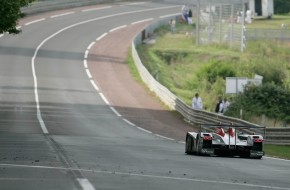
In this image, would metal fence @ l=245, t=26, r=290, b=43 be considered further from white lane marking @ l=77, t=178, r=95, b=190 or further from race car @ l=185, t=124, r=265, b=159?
white lane marking @ l=77, t=178, r=95, b=190

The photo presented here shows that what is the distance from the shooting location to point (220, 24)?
72.1 metres

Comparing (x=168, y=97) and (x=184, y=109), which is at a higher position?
(x=184, y=109)

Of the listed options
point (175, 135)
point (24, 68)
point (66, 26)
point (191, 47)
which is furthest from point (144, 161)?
point (66, 26)

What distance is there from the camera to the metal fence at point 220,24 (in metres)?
70.7

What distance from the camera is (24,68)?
200ft

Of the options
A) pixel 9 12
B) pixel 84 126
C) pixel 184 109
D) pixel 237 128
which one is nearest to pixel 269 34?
pixel 184 109

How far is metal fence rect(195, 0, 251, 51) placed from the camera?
70.7 meters

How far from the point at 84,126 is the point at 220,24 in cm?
3454

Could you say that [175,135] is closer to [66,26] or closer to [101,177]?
[101,177]

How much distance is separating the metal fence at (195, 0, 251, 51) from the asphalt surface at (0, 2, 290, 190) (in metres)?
6.35

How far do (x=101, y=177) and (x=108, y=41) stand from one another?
191 ft

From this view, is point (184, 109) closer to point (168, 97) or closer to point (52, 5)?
point (168, 97)

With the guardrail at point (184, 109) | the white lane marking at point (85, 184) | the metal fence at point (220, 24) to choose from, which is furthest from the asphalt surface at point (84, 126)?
the metal fence at point (220, 24)

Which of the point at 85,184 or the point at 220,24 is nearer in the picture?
the point at 85,184
